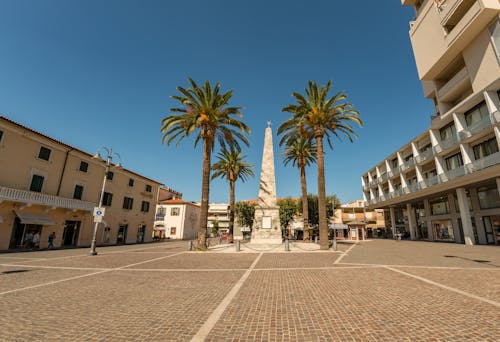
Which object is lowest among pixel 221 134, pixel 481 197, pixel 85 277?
pixel 85 277

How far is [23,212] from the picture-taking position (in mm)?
19688

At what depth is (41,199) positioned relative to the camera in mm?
20422

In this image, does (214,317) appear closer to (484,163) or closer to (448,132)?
(484,163)

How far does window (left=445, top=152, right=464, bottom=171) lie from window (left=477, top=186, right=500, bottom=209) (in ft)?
10.8

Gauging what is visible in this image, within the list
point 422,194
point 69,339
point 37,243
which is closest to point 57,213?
point 37,243

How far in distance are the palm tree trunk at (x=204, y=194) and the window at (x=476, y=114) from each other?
2572 centimetres

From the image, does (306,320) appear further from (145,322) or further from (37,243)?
(37,243)

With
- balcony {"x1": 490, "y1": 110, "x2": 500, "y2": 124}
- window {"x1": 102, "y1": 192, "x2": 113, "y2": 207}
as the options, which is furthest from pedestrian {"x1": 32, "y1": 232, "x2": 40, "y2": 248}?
balcony {"x1": 490, "y1": 110, "x2": 500, "y2": 124}

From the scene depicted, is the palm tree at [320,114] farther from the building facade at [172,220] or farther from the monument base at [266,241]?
the building facade at [172,220]

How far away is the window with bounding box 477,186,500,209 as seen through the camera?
2313cm

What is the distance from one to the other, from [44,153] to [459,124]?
41.5 meters

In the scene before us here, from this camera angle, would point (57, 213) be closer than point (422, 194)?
Yes

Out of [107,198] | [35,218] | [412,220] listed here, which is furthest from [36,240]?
[412,220]

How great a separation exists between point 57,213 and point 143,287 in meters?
22.2
